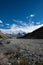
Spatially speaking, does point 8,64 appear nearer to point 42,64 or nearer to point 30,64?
point 30,64

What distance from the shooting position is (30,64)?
32.0 ft

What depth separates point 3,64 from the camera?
10047mm

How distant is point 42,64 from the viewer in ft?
32.6

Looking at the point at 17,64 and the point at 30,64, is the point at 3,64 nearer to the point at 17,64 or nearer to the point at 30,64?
the point at 17,64

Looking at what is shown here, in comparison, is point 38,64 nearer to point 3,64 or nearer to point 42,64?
point 42,64

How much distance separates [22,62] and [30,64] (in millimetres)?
626

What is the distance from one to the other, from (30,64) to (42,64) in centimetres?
70

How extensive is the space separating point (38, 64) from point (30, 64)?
44cm

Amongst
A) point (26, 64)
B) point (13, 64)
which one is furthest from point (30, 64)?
point (13, 64)

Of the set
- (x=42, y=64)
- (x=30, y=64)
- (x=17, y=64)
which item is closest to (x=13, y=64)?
(x=17, y=64)

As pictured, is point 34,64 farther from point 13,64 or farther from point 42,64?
point 13,64

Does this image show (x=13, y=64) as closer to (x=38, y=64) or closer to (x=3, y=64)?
(x=3, y=64)

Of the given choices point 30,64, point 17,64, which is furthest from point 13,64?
point 30,64

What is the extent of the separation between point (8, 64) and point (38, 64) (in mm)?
1677
